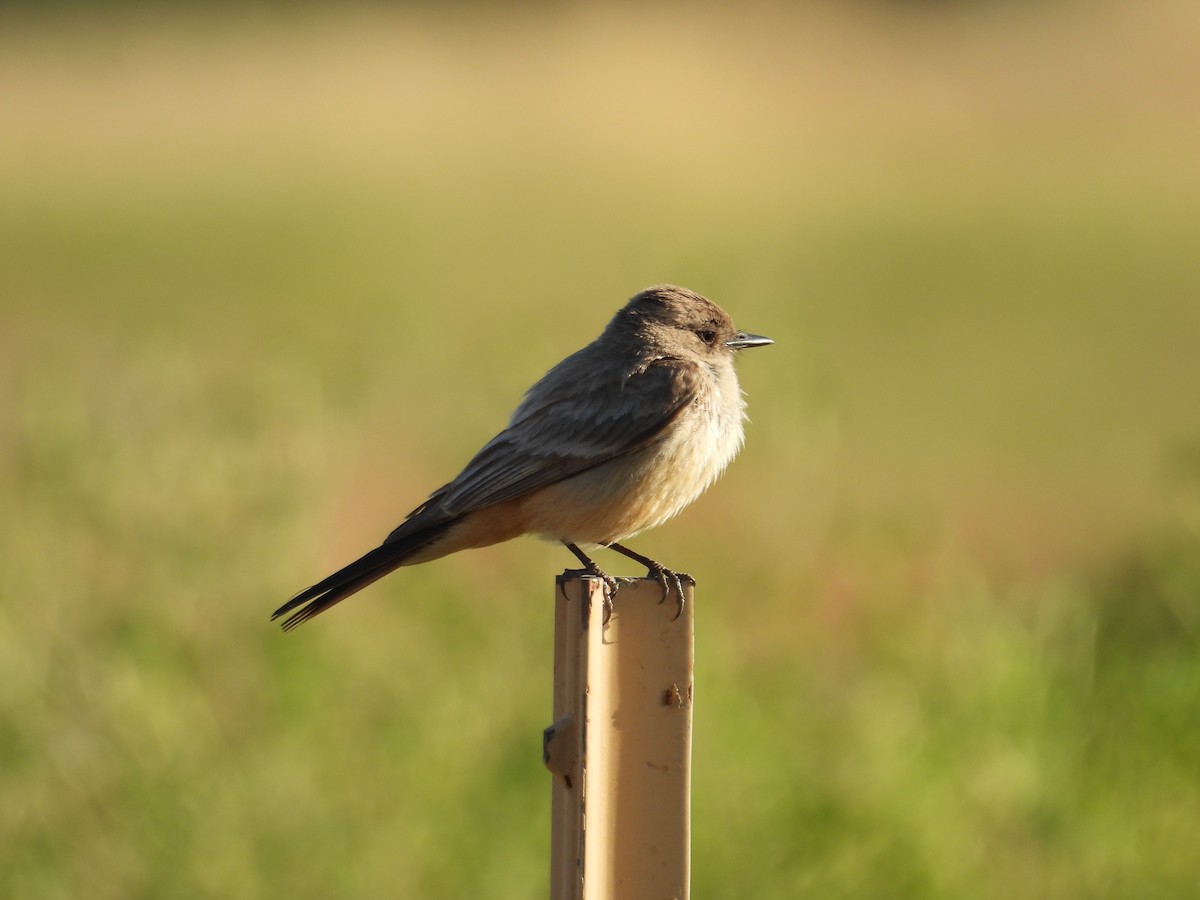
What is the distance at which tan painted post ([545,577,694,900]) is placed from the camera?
11.1ft

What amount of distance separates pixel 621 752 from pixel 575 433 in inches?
77.7

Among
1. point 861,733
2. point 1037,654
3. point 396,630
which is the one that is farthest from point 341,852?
point 1037,654

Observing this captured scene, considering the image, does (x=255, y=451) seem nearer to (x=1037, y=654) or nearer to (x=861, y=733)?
(x=861, y=733)

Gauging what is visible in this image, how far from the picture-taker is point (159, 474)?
6.05 meters

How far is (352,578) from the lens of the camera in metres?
4.72

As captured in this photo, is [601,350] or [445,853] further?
[445,853]

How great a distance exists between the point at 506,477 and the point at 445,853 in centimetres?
164

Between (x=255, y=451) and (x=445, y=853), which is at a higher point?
(x=255, y=451)

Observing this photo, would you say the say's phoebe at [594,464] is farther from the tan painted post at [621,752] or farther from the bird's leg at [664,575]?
the tan painted post at [621,752]

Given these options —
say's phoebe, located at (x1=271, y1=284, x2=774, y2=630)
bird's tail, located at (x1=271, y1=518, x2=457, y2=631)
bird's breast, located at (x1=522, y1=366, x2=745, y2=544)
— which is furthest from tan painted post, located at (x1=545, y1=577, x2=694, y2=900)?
bird's breast, located at (x1=522, y1=366, x2=745, y2=544)

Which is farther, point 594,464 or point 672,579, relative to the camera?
point 594,464

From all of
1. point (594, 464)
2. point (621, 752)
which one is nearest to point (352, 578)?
point (594, 464)

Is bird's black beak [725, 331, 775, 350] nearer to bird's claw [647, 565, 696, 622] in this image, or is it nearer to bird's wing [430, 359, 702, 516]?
bird's wing [430, 359, 702, 516]

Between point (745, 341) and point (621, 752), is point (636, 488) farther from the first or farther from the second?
point (621, 752)
